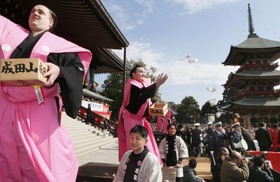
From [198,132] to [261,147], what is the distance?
10.1ft

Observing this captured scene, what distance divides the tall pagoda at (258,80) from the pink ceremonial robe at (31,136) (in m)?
→ 25.5

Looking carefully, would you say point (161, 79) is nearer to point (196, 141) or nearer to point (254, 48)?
point (196, 141)

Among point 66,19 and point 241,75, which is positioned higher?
point 241,75

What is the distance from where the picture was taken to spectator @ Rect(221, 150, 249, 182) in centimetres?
429

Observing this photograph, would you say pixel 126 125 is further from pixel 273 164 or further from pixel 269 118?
pixel 269 118

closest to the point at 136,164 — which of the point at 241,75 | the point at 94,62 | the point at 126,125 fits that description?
the point at 126,125

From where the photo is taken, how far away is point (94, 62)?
16375 millimetres

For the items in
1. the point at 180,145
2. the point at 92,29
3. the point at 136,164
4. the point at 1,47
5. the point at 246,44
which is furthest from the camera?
the point at 246,44

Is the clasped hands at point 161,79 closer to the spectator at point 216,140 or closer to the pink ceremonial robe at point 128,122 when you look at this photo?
the pink ceremonial robe at point 128,122

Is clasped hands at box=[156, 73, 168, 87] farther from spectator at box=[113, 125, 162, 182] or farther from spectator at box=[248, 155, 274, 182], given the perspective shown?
spectator at box=[248, 155, 274, 182]

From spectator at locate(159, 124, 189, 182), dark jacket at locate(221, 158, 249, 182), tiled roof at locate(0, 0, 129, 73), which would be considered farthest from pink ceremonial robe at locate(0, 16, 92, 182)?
tiled roof at locate(0, 0, 129, 73)

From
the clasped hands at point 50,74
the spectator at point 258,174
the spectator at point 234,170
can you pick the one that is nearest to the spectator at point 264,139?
the spectator at point 258,174

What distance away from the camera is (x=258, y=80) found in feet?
86.6

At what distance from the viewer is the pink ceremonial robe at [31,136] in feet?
4.52
